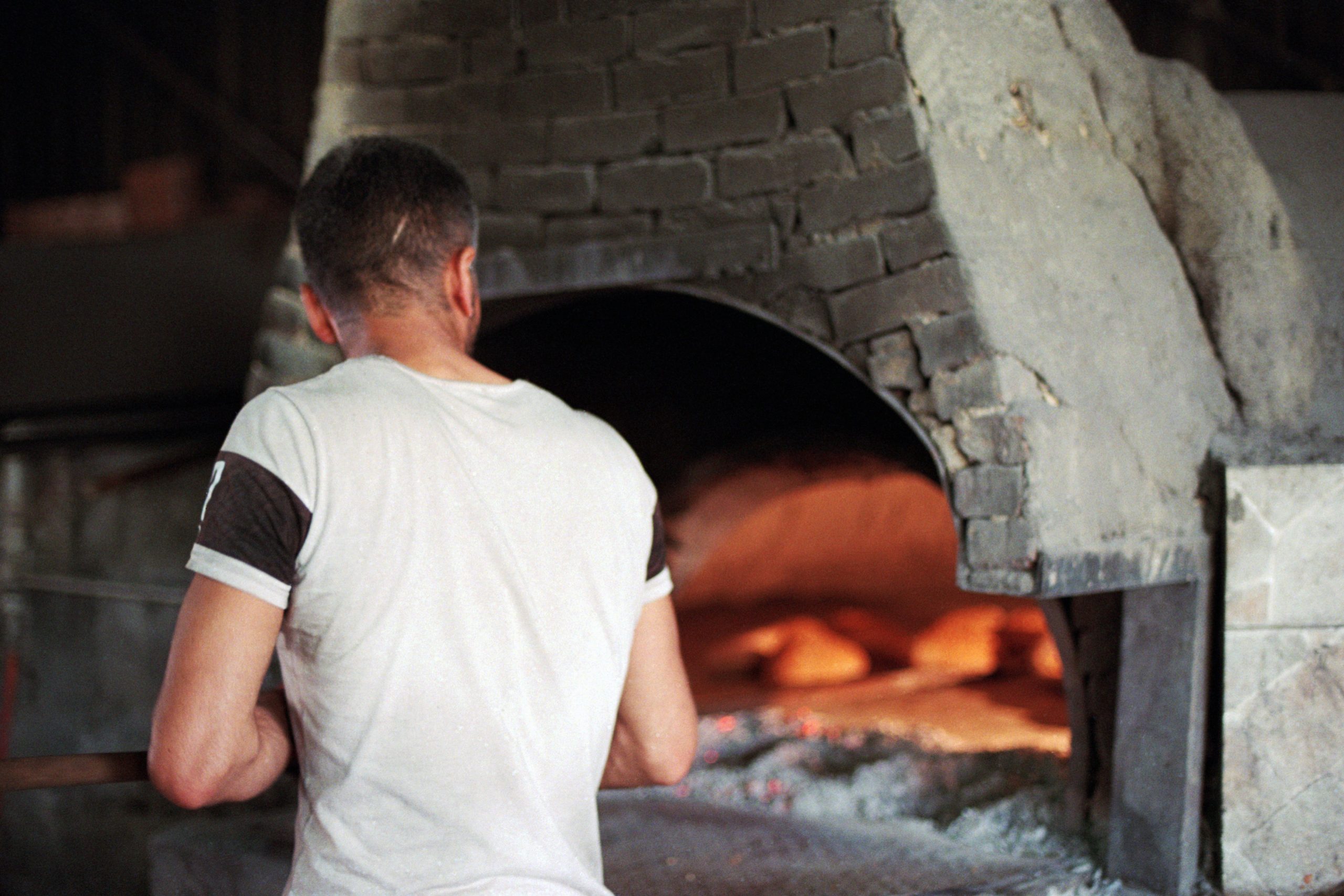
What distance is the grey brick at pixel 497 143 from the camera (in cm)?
283

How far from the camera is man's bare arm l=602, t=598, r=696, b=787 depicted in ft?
5.23

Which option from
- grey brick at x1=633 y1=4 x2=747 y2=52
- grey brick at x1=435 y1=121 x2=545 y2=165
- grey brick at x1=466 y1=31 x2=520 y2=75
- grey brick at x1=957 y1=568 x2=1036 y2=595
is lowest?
grey brick at x1=957 y1=568 x2=1036 y2=595

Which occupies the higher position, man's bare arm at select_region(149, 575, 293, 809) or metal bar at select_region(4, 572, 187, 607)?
man's bare arm at select_region(149, 575, 293, 809)

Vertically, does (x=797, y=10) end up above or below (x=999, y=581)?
above

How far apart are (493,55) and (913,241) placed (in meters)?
1.15

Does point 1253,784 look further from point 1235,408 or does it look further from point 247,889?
point 247,889

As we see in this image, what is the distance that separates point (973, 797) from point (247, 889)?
1.91 metres

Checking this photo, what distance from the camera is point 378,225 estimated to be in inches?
59.5

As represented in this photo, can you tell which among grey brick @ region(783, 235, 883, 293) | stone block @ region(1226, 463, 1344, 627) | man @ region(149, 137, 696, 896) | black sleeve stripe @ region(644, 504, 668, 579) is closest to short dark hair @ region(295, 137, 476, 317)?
man @ region(149, 137, 696, 896)

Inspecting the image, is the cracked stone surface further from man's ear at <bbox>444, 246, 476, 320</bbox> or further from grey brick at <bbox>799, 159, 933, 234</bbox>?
man's ear at <bbox>444, 246, 476, 320</bbox>

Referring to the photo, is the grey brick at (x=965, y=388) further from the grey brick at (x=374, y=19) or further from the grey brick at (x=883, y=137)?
the grey brick at (x=374, y=19)

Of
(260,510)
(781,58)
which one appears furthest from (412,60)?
(260,510)

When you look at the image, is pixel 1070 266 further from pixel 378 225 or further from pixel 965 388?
pixel 378 225

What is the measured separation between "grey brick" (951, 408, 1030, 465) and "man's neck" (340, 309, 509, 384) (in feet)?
4.00
